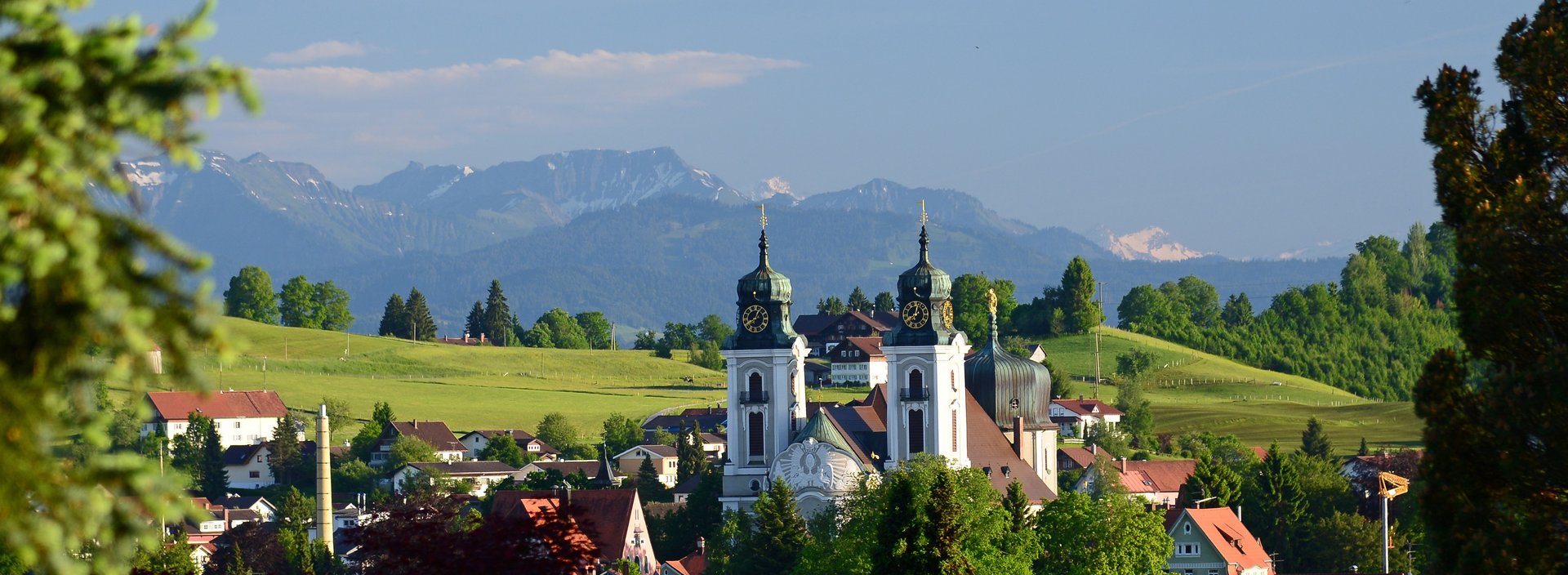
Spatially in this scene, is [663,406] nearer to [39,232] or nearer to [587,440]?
[587,440]

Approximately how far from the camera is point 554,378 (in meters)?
196

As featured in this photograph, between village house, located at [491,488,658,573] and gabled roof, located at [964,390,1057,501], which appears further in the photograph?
gabled roof, located at [964,390,1057,501]

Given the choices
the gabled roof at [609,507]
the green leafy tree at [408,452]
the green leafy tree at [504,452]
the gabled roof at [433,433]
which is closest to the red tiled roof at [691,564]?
the gabled roof at [609,507]

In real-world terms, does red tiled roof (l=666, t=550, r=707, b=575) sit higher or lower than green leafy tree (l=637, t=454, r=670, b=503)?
lower

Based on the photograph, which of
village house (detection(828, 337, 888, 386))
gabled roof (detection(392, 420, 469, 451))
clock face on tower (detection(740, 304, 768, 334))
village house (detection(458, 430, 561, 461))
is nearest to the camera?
clock face on tower (detection(740, 304, 768, 334))

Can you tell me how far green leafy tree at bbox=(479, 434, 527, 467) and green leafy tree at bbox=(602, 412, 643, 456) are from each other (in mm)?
7154

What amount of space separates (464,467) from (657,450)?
45.6 feet

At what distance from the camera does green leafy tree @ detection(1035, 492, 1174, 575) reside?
71.4 metres

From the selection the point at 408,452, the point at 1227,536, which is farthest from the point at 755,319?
the point at 408,452

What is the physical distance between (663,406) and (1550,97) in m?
151

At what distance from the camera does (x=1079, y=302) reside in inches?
7662

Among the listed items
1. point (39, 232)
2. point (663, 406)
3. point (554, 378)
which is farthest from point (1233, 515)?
point (554, 378)

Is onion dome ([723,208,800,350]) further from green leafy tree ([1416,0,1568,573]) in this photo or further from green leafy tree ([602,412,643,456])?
green leafy tree ([1416,0,1568,573])

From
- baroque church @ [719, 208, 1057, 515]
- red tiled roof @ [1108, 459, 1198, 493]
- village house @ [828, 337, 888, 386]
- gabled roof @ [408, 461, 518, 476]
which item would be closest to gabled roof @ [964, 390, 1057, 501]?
baroque church @ [719, 208, 1057, 515]
